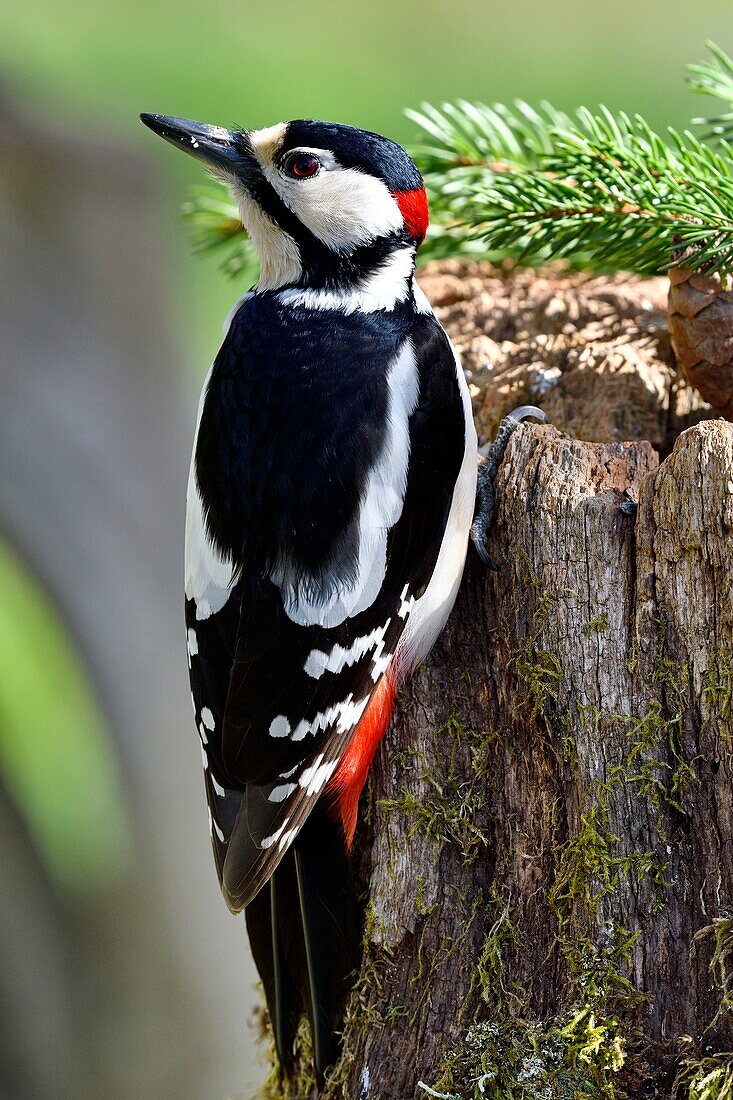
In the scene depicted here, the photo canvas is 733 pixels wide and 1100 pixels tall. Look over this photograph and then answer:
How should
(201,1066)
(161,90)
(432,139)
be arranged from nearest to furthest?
(432,139) < (201,1066) < (161,90)

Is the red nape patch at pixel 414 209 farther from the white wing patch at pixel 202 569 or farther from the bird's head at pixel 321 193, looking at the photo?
the white wing patch at pixel 202 569

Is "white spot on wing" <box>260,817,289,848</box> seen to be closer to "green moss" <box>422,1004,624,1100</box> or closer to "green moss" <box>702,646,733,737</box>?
"green moss" <box>422,1004,624,1100</box>

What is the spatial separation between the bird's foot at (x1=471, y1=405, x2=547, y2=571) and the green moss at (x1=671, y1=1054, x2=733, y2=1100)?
0.50m

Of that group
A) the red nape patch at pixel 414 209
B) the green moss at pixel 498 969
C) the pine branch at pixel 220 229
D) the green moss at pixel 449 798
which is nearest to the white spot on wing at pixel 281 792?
the green moss at pixel 449 798

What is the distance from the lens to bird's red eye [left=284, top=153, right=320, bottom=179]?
113 centimetres

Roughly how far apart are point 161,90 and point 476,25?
141 centimetres

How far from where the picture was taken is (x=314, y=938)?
3.39ft

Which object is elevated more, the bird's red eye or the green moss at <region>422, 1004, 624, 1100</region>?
the bird's red eye

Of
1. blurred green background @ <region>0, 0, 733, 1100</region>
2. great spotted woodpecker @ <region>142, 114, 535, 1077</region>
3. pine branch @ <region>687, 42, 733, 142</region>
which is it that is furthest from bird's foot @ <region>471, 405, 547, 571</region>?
blurred green background @ <region>0, 0, 733, 1100</region>

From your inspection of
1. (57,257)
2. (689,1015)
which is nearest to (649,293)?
(689,1015)

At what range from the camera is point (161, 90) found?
12.2 feet

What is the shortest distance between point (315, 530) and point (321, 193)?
42 centimetres

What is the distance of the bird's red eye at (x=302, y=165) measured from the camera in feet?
3.71

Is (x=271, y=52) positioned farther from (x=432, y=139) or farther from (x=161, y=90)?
(x=432, y=139)
